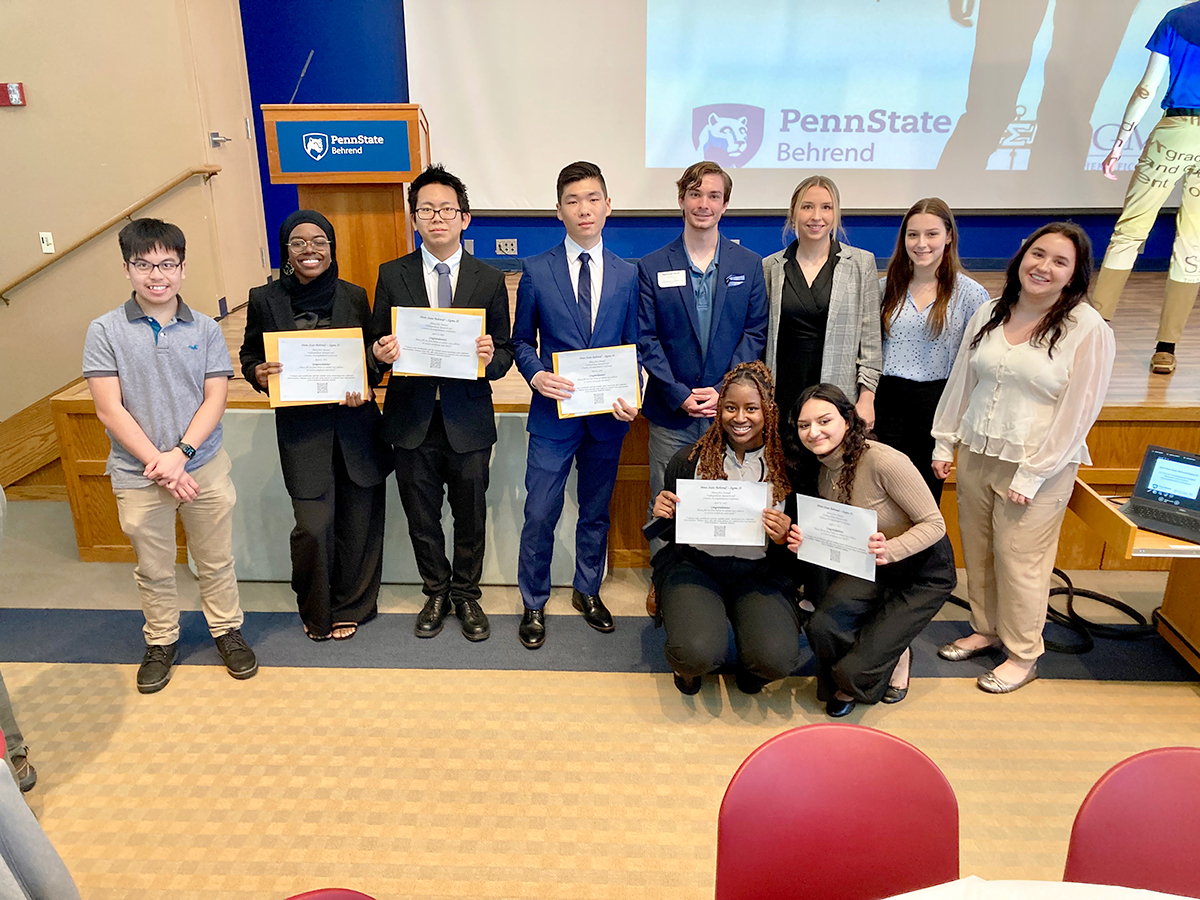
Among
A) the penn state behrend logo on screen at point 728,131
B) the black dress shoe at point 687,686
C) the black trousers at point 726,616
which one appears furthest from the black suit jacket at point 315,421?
the penn state behrend logo on screen at point 728,131

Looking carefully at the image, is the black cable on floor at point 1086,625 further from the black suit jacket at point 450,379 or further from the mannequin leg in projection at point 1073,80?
the mannequin leg in projection at point 1073,80

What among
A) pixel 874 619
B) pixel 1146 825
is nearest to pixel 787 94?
pixel 874 619

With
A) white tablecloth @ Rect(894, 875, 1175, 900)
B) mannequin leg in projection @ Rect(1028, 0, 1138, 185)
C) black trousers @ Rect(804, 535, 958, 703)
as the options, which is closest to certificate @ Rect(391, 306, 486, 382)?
black trousers @ Rect(804, 535, 958, 703)

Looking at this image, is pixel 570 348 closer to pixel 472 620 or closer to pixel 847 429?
pixel 847 429

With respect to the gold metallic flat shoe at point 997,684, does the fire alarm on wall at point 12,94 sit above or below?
above

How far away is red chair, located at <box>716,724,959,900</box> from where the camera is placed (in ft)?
4.18

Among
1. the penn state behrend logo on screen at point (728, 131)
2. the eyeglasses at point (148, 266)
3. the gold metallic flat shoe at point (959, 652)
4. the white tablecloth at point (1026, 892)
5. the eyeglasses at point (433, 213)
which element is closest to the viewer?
the white tablecloth at point (1026, 892)

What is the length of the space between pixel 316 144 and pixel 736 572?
2.50 m

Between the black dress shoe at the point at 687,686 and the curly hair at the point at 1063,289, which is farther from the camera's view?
the black dress shoe at the point at 687,686

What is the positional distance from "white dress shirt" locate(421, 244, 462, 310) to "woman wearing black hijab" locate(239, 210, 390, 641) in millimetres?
272

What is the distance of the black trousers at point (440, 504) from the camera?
2.88m

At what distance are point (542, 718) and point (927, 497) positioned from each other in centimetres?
147

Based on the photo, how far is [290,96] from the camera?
641 centimetres

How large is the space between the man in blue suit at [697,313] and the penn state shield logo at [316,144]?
1.52m
